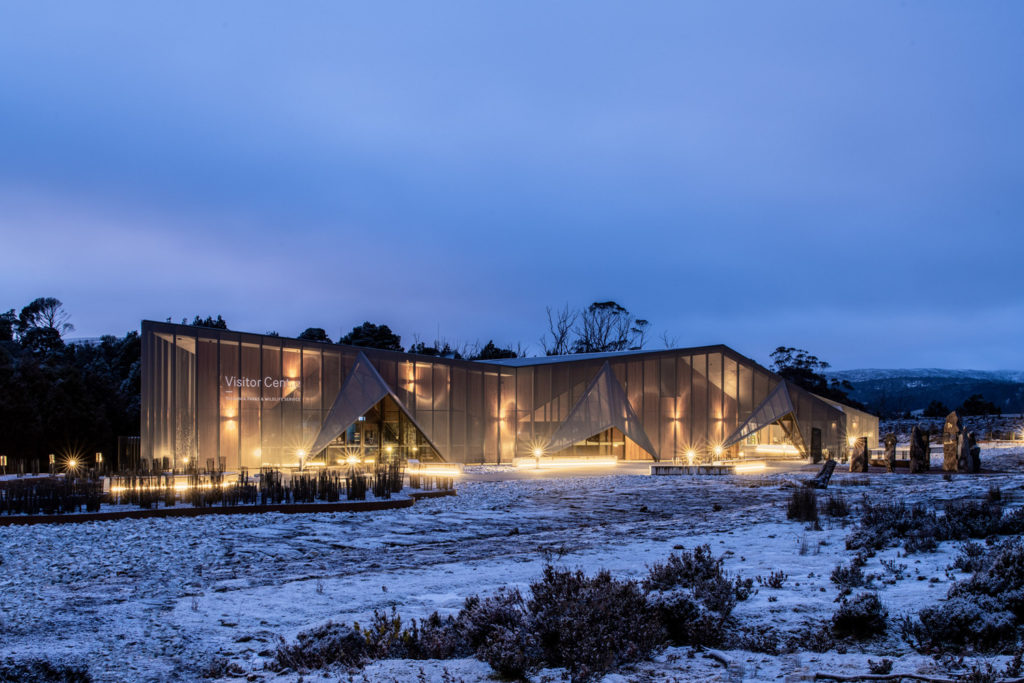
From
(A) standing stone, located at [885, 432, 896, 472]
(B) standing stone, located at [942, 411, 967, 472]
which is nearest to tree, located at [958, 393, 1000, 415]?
(B) standing stone, located at [942, 411, 967, 472]

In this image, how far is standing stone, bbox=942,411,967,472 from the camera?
2278cm

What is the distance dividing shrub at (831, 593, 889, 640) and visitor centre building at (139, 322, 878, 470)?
1814 centimetres

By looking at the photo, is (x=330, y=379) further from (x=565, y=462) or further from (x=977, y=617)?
(x=977, y=617)

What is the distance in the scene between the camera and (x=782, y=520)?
12305mm

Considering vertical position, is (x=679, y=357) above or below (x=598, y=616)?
above

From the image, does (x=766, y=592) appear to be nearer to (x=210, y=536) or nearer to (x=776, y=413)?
(x=210, y=536)

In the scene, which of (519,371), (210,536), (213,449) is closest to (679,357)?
(519,371)

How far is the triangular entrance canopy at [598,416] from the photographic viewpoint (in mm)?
32125

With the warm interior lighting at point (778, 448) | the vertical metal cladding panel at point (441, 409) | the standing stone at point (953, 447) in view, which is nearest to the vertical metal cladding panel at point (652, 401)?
the warm interior lighting at point (778, 448)

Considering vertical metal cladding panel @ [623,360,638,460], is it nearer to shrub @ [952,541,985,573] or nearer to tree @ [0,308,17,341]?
shrub @ [952,541,985,573]

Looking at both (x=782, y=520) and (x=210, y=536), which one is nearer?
(x=210, y=536)

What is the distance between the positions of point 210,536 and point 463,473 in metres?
14.4

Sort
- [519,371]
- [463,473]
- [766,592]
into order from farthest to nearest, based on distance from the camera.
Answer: [519,371]
[463,473]
[766,592]

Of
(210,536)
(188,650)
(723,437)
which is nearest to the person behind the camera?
(188,650)
